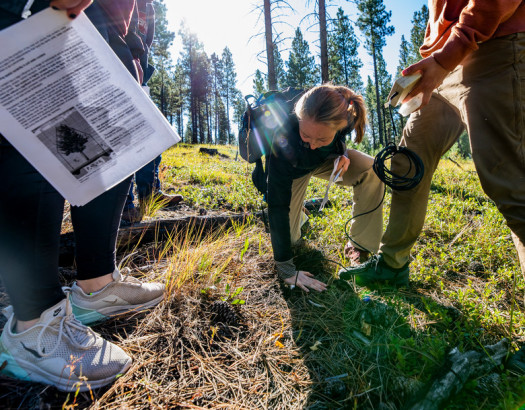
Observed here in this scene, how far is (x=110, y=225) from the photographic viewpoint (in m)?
1.43

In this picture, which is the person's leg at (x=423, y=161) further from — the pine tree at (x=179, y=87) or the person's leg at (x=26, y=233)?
the pine tree at (x=179, y=87)

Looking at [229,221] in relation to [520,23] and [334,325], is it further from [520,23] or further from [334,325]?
[520,23]

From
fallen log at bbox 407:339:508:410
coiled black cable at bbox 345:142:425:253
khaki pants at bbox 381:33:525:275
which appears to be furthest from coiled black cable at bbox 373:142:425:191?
fallen log at bbox 407:339:508:410

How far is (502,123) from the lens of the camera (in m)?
1.42

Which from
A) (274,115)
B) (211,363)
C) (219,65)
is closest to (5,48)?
(211,363)

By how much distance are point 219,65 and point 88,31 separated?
149 feet

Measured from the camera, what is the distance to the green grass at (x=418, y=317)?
4.00ft

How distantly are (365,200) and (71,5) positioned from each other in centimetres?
247

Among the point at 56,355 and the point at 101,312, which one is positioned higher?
the point at 56,355

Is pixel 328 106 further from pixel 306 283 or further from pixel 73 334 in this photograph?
pixel 73 334

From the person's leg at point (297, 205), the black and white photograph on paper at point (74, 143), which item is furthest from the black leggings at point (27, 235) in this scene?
the person's leg at point (297, 205)

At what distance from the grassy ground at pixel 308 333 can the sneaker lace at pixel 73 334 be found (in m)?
0.17

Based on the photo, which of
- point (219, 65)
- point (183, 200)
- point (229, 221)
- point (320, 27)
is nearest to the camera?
point (229, 221)

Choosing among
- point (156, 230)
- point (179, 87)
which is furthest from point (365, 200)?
point (179, 87)
